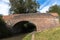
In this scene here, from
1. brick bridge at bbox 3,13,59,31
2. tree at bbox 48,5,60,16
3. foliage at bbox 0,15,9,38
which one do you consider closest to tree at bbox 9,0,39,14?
tree at bbox 48,5,60,16

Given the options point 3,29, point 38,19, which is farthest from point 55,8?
point 3,29

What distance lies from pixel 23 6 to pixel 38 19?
42.8ft

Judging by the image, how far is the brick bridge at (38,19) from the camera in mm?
37156

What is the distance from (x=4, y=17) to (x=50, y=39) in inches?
875

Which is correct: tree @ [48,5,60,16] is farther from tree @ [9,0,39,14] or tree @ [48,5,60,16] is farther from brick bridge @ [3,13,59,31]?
brick bridge @ [3,13,59,31]

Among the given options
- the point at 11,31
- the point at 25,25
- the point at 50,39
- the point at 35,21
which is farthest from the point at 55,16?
the point at 50,39

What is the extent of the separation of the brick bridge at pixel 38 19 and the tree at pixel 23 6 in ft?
34.0

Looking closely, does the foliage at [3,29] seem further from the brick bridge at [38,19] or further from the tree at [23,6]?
the tree at [23,6]

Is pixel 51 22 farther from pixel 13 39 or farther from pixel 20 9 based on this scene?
pixel 20 9

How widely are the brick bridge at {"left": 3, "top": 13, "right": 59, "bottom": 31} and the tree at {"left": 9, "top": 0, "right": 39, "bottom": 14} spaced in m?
10.4

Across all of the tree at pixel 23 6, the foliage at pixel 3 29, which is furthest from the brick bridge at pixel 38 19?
the tree at pixel 23 6

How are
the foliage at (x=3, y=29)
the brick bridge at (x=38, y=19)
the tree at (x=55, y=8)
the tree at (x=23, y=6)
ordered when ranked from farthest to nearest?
the tree at (x=55, y=8)
the tree at (x=23, y=6)
the brick bridge at (x=38, y=19)
the foliage at (x=3, y=29)

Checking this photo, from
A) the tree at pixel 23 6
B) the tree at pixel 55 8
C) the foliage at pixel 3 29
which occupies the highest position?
the tree at pixel 23 6

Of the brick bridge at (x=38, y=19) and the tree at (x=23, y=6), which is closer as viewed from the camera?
the brick bridge at (x=38, y=19)
